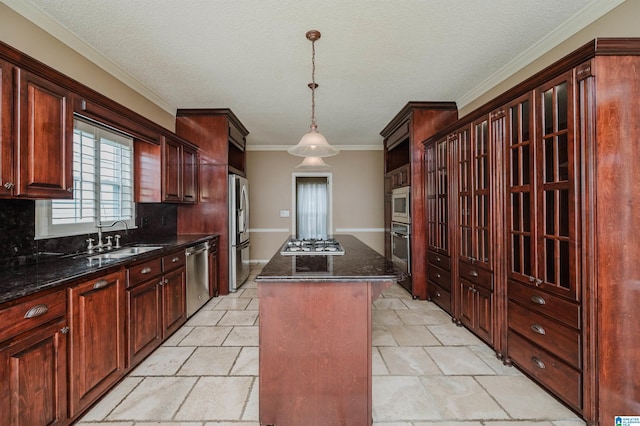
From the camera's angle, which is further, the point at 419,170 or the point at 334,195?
the point at 334,195

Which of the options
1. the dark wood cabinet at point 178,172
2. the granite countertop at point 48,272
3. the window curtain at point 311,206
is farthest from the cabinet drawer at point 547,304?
the window curtain at point 311,206

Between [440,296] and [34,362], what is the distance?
361 cm

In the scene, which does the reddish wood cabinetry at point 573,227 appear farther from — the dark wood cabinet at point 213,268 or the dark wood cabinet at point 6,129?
the dark wood cabinet at point 213,268

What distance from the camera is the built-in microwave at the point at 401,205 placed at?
14.1ft

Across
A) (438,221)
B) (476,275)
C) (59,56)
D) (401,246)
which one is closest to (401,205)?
(401,246)

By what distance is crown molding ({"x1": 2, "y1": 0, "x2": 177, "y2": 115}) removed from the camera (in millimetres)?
2094

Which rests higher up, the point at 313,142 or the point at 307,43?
the point at 307,43

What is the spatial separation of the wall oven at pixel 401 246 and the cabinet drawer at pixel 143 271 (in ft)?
9.58

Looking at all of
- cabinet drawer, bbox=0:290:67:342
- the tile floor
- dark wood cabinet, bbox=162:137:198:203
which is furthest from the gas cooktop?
dark wood cabinet, bbox=162:137:198:203

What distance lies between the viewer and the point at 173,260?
9.80 ft

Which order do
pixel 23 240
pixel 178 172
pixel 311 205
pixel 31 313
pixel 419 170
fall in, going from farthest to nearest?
1. pixel 311 205
2. pixel 419 170
3. pixel 178 172
4. pixel 23 240
5. pixel 31 313

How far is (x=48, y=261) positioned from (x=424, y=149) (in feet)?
13.3

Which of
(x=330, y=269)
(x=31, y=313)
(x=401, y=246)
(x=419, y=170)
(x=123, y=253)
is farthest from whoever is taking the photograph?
(x=401, y=246)

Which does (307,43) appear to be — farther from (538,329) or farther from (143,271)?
(538,329)
